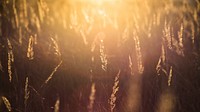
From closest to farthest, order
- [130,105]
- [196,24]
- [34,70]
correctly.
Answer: [130,105] → [34,70] → [196,24]

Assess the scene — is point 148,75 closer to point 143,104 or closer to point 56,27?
point 143,104

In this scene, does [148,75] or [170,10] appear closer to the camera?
[148,75]

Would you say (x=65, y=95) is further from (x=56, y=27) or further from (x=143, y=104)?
(x=56, y=27)

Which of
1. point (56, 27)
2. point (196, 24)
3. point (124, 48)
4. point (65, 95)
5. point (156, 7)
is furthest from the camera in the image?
point (156, 7)

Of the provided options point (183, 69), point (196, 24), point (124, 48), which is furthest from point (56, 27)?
point (183, 69)

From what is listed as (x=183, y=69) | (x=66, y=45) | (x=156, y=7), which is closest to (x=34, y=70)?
(x=66, y=45)

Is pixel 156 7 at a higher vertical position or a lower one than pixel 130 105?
higher

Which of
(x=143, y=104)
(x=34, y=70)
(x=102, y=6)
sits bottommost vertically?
(x=143, y=104)
